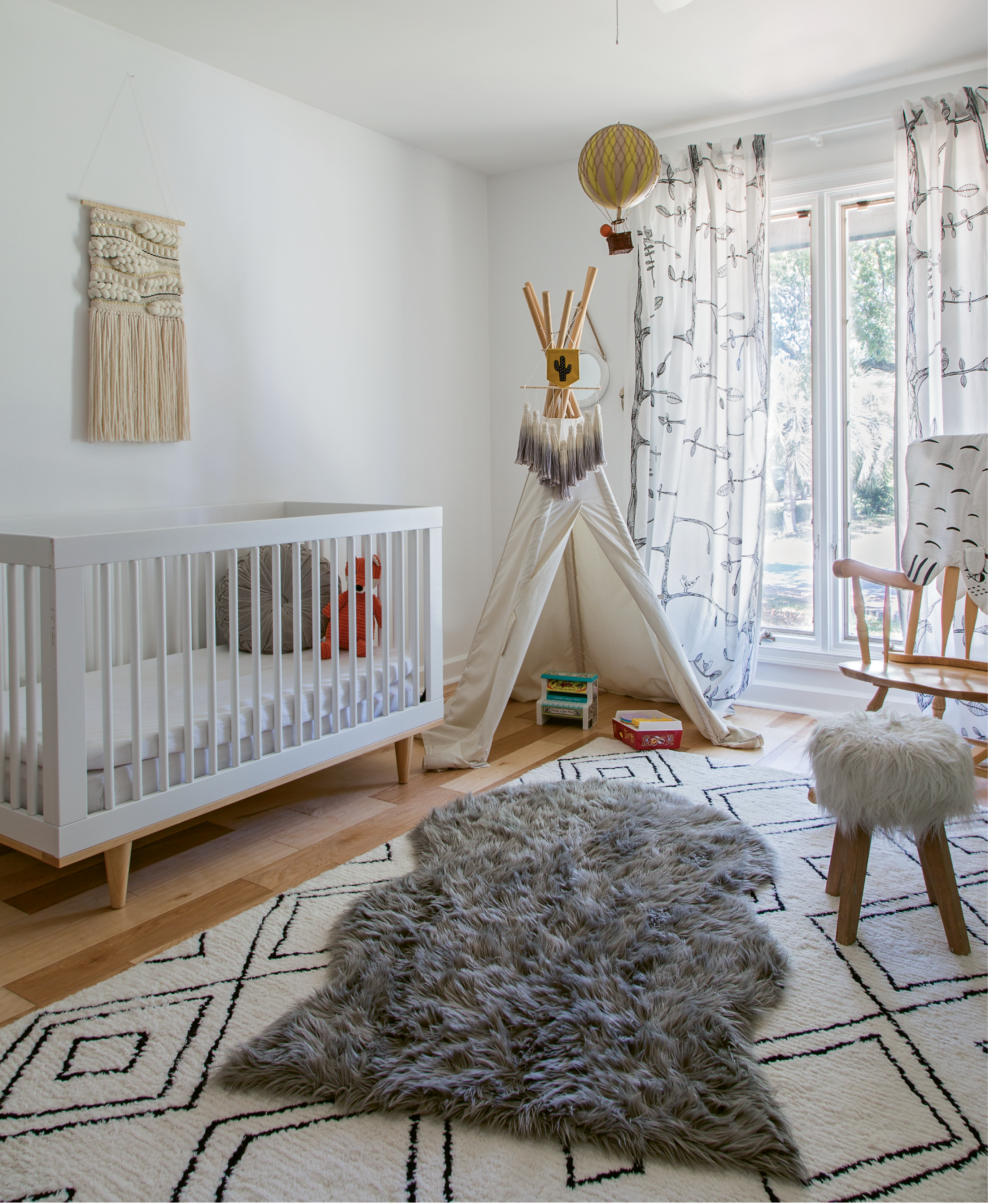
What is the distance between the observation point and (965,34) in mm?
2904

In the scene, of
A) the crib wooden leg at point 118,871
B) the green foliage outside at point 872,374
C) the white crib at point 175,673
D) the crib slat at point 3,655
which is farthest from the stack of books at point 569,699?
the crib slat at point 3,655

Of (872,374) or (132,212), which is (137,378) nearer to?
(132,212)

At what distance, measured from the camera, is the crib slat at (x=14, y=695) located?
77.2 inches

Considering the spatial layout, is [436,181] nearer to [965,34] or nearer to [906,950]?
[965,34]

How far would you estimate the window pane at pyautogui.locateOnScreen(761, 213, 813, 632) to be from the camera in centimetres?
367

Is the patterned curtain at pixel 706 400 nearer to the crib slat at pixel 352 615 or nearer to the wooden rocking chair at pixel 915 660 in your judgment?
the wooden rocking chair at pixel 915 660

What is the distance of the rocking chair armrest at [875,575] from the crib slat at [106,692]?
2275 mm

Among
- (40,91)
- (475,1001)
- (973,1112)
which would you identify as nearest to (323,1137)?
(475,1001)

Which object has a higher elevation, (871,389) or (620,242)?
(620,242)

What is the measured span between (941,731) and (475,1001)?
3.73ft

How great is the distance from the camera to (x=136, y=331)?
2.82m

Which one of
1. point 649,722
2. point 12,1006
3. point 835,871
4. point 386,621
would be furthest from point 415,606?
point 12,1006

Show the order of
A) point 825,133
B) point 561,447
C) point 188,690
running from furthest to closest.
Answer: point 825,133
point 561,447
point 188,690

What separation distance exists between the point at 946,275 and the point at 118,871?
125 inches
